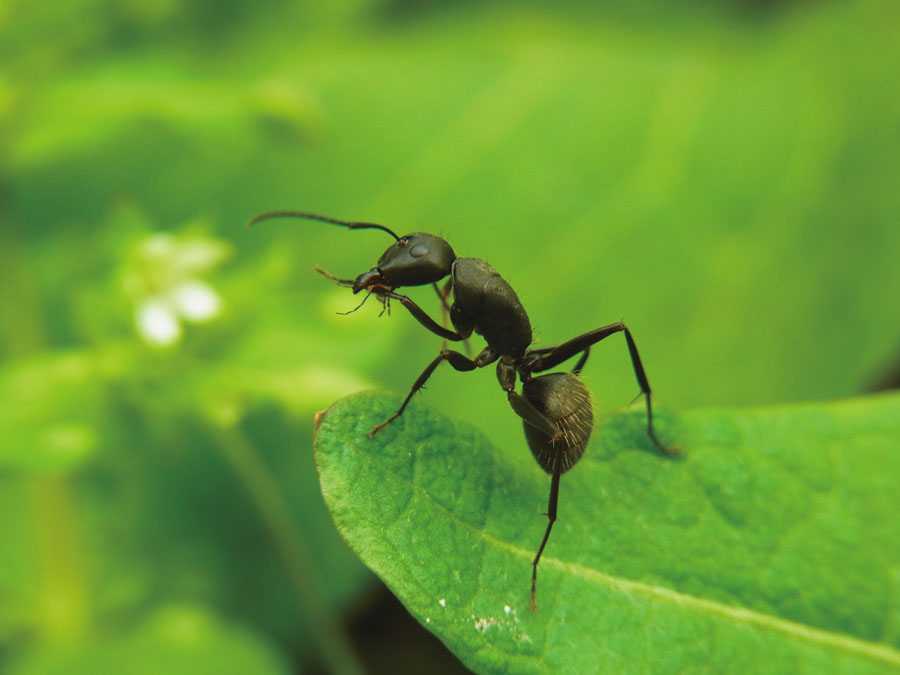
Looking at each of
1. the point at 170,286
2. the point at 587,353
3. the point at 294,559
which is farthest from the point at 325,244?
the point at 587,353

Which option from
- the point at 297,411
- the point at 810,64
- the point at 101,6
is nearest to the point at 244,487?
the point at 297,411

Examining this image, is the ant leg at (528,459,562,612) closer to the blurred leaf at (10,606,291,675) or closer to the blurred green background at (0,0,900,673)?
the blurred green background at (0,0,900,673)

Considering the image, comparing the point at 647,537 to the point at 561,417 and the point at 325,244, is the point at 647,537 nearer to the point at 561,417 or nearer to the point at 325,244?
the point at 561,417

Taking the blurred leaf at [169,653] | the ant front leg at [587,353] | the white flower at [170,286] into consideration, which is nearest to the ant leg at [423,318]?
the ant front leg at [587,353]

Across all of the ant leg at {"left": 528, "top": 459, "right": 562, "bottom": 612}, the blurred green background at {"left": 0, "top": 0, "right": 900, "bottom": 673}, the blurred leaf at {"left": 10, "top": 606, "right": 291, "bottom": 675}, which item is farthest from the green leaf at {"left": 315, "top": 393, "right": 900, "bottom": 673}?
the blurred leaf at {"left": 10, "top": 606, "right": 291, "bottom": 675}

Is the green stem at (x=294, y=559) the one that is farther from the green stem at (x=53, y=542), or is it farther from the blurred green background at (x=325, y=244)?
the green stem at (x=53, y=542)

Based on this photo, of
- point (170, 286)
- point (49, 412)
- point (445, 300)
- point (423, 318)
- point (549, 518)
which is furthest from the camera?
point (170, 286)

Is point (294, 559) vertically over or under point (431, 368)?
under
